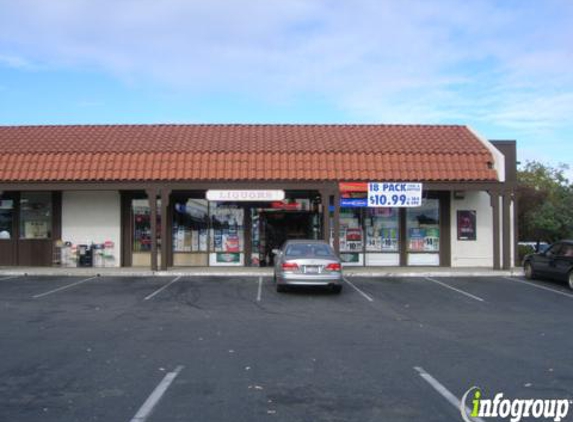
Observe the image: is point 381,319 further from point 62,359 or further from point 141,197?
point 141,197

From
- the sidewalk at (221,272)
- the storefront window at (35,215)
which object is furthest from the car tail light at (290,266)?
the storefront window at (35,215)

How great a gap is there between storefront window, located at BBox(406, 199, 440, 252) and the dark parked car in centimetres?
441

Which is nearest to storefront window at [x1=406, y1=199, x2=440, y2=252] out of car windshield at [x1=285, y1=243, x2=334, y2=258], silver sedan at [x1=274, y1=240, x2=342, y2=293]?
car windshield at [x1=285, y1=243, x2=334, y2=258]

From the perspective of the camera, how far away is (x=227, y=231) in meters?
22.8

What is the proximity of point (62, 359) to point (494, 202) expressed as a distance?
16.8 metres

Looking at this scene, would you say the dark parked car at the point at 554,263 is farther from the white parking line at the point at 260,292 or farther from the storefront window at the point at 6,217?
the storefront window at the point at 6,217

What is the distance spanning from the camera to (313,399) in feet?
20.1

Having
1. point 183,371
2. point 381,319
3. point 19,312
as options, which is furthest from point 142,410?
point 19,312

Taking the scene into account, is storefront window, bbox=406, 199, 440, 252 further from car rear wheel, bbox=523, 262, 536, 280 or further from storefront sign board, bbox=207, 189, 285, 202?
storefront sign board, bbox=207, 189, 285, 202

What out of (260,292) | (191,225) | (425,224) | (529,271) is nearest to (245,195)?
(191,225)

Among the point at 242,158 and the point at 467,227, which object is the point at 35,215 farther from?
the point at 467,227

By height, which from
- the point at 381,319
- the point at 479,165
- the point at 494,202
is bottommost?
the point at 381,319

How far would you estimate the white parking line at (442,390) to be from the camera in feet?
19.3

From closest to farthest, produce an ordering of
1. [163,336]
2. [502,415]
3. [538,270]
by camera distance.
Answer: [502,415]
[163,336]
[538,270]
